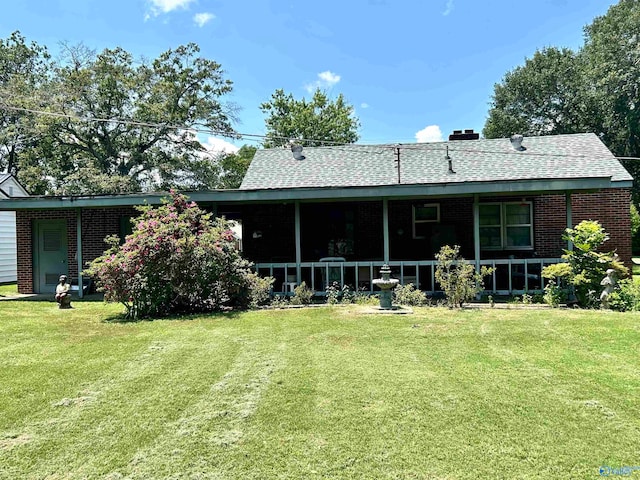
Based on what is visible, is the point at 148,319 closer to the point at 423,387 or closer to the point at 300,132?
the point at 423,387

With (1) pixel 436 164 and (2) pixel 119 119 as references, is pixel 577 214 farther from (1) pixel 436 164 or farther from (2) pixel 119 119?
(2) pixel 119 119

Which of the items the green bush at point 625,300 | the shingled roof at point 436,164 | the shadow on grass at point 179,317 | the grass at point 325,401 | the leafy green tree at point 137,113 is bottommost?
the grass at point 325,401

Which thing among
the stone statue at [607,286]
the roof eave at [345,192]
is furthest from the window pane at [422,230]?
the stone statue at [607,286]

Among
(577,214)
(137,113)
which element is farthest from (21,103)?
(577,214)

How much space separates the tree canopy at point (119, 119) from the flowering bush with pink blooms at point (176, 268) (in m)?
16.6

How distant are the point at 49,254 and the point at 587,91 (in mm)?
32716

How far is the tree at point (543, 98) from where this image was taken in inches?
1222

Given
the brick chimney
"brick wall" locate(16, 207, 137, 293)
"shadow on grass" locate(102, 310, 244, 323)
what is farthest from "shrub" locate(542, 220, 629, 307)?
"brick wall" locate(16, 207, 137, 293)

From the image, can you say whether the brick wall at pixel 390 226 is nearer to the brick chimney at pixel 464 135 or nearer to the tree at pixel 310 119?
the brick chimney at pixel 464 135

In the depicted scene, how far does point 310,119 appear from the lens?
34.4 metres

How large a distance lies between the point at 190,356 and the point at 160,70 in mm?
25597

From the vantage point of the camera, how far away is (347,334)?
6727mm

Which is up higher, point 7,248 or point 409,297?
point 7,248

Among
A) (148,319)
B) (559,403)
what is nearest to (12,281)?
(148,319)
